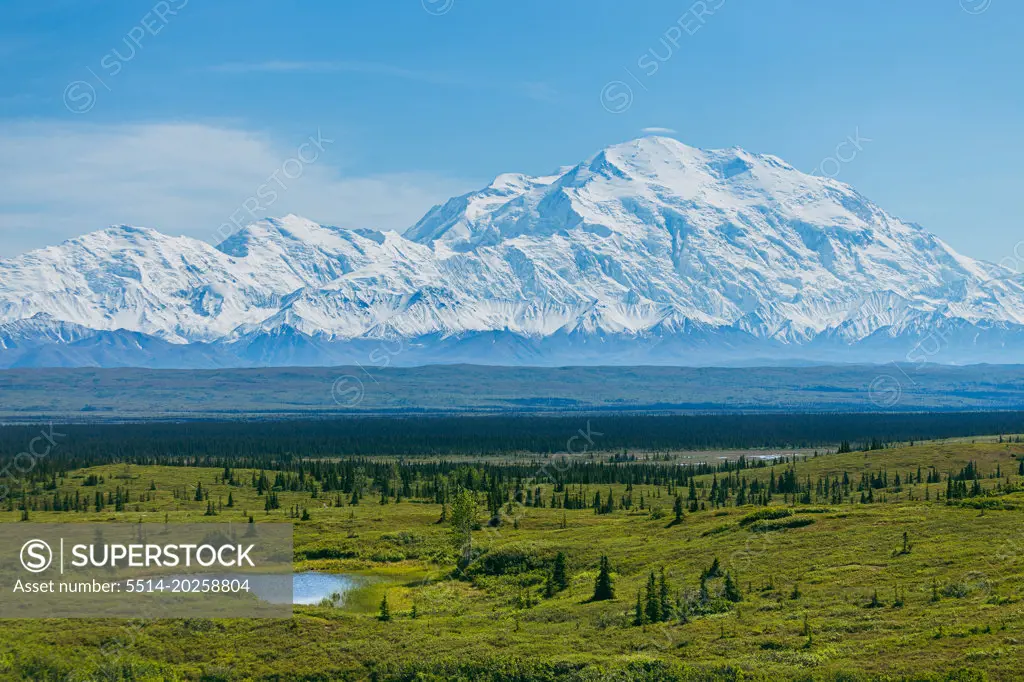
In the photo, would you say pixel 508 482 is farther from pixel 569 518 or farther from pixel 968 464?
pixel 968 464

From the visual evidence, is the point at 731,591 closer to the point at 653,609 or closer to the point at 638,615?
the point at 653,609

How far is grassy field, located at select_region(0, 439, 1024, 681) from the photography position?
6184 cm

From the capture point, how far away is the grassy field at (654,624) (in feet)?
203

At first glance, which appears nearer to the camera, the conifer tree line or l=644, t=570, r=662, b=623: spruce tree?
l=644, t=570, r=662, b=623: spruce tree

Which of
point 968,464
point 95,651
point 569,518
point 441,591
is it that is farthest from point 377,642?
point 968,464

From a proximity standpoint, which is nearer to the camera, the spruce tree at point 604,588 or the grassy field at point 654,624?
the grassy field at point 654,624

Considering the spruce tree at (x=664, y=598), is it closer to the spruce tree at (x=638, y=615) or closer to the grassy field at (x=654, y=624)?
the grassy field at (x=654, y=624)

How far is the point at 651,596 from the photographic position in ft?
246

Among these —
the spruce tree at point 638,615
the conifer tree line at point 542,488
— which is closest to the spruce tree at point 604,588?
the spruce tree at point 638,615

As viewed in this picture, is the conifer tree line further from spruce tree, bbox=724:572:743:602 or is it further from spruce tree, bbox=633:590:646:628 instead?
spruce tree, bbox=633:590:646:628

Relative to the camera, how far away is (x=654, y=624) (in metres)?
71.6

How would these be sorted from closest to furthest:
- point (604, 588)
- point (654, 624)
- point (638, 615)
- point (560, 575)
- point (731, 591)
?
point (654, 624), point (638, 615), point (731, 591), point (604, 588), point (560, 575)

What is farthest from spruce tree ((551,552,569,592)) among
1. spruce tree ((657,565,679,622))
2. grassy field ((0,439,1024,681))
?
spruce tree ((657,565,679,622))

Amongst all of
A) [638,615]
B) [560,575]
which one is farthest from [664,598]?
[560,575]
